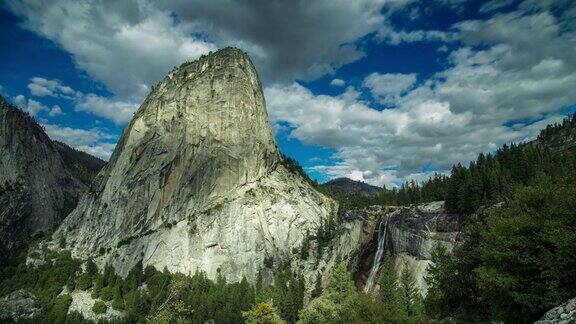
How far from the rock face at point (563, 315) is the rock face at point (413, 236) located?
66.3 metres

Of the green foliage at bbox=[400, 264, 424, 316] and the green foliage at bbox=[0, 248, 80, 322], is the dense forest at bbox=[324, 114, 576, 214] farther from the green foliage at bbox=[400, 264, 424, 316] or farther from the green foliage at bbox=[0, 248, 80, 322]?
the green foliage at bbox=[0, 248, 80, 322]

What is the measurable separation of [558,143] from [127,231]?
176476 mm

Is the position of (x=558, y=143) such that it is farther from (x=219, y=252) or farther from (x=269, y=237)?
(x=219, y=252)

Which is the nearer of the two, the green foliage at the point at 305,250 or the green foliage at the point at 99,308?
the green foliage at the point at 99,308

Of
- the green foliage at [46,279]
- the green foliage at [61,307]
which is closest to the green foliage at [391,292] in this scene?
the green foliage at [61,307]

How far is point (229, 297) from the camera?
122 meters

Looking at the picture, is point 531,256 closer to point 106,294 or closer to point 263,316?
point 263,316

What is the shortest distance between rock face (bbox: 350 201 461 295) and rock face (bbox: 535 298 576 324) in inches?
2610

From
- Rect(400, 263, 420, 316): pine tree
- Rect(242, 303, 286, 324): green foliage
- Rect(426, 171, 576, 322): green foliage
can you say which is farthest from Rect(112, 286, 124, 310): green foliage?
Rect(426, 171, 576, 322): green foliage

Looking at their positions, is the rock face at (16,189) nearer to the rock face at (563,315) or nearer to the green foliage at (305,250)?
the green foliage at (305,250)

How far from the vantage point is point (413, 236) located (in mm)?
101812

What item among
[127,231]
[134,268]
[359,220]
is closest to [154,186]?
[127,231]

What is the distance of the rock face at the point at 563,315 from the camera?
22484mm

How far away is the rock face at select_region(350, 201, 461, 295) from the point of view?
9662 cm
